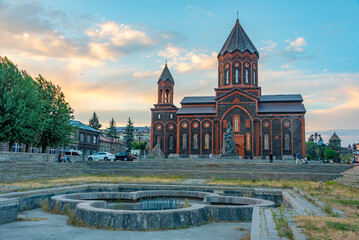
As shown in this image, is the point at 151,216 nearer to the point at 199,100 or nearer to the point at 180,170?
the point at 180,170

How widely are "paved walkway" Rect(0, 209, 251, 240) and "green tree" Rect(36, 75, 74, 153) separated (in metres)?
21.1

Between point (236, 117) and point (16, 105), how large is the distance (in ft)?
93.6

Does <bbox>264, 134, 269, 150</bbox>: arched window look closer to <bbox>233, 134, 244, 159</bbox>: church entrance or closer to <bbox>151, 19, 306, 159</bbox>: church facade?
<bbox>151, 19, 306, 159</bbox>: church facade

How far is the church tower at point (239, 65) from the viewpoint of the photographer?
144 feet

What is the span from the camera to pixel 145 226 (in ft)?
24.5

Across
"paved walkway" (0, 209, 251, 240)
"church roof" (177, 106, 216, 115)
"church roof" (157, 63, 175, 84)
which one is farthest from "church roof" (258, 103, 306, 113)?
"paved walkway" (0, 209, 251, 240)

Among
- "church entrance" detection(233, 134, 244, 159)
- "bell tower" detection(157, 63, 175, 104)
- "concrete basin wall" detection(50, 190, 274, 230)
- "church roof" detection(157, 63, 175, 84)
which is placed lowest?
"concrete basin wall" detection(50, 190, 274, 230)

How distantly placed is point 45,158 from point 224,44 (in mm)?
31185

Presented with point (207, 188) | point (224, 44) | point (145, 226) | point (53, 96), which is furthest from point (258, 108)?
point (145, 226)

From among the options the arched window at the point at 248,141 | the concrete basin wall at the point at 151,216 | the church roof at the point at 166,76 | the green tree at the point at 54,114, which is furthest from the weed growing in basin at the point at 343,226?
the church roof at the point at 166,76

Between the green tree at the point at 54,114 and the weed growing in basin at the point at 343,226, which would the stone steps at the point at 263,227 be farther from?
the green tree at the point at 54,114

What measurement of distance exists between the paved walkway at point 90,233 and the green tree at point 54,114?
21.1 meters

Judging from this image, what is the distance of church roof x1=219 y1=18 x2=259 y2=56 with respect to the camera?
44.1m

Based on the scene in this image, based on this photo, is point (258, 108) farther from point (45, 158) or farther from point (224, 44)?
point (45, 158)
